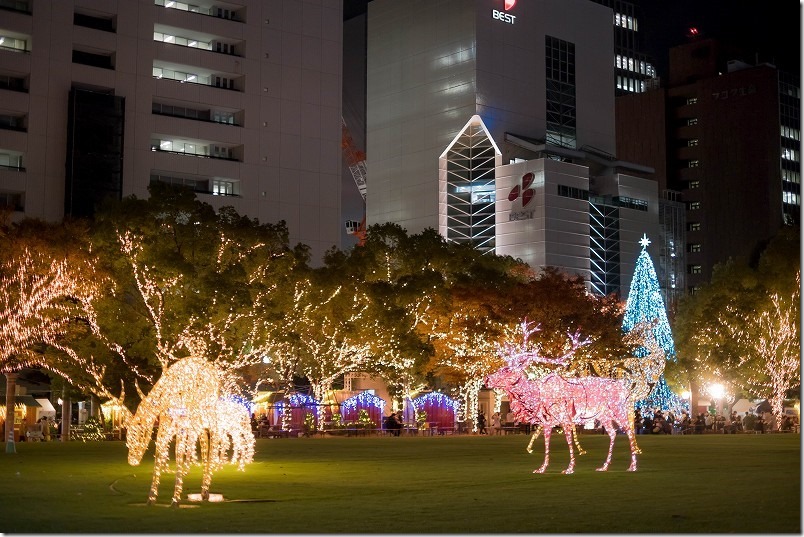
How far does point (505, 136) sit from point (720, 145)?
148ft

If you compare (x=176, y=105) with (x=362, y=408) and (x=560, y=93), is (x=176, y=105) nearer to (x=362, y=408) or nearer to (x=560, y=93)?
(x=362, y=408)

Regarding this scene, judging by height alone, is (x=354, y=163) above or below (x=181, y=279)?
above

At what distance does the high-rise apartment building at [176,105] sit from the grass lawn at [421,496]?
6192 cm

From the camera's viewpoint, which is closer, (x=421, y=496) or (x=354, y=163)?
(x=421, y=496)

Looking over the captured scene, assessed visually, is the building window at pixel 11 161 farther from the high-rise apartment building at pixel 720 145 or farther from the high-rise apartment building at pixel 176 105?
the high-rise apartment building at pixel 720 145

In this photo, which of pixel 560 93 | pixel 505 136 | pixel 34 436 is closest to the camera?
pixel 34 436

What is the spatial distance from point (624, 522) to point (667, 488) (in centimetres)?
663

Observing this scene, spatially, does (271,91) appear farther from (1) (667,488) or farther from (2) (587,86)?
(1) (667,488)

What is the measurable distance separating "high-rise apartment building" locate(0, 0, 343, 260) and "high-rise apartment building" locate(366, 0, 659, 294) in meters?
24.2

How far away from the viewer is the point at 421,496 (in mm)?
24078

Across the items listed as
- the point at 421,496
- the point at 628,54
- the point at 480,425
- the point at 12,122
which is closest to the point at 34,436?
the point at 480,425

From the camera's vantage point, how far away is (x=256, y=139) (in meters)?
108

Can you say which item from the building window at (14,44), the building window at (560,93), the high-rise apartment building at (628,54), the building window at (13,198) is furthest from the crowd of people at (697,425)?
the high-rise apartment building at (628,54)

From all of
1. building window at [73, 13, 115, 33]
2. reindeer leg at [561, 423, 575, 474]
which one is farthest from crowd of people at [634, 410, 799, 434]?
building window at [73, 13, 115, 33]
